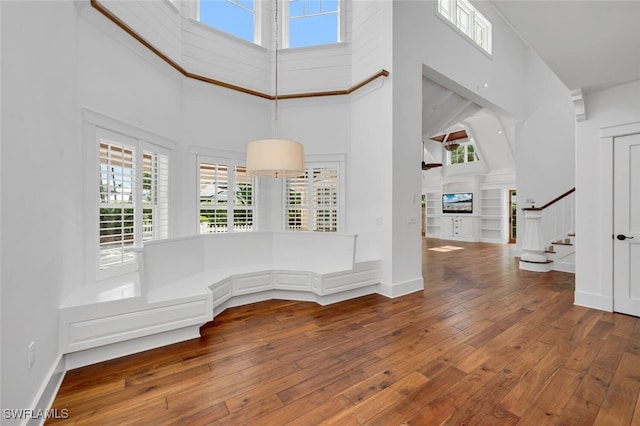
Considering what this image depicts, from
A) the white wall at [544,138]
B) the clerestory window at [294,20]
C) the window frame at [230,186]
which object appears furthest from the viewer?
the white wall at [544,138]

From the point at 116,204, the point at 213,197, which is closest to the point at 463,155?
the point at 213,197

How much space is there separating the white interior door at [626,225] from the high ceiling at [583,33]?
0.84 meters

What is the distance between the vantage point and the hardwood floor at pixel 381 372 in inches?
68.1

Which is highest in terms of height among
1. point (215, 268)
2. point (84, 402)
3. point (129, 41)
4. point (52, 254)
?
point (129, 41)

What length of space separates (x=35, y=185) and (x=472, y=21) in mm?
7659

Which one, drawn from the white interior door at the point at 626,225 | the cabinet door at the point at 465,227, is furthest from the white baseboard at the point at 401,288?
the cabinet door at the point at 465,227

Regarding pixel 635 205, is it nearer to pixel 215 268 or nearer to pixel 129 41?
pixel 215 268

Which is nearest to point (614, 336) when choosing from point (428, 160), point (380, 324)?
point (380, 324)

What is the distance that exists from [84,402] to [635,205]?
18.5 feet

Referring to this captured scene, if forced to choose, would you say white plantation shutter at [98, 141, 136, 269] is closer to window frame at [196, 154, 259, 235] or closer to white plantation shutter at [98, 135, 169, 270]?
white plantation shutter at [98, 135, 169, 270]

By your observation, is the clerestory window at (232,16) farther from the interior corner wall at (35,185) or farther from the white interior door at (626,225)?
the white interior door at (626,225)

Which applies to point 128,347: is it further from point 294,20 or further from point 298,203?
point 294,20

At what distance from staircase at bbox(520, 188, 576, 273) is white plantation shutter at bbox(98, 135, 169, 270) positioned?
7.01m

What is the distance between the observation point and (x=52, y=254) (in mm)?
2127
